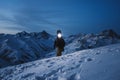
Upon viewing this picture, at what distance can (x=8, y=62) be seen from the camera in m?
155

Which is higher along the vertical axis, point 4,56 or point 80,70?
point 80,70

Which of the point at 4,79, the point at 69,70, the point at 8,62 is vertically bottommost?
the point at 8,62

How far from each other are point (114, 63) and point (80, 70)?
1.32 m

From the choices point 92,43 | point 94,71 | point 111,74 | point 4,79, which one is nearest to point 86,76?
point 94,71

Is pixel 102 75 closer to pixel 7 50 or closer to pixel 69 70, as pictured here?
pixel 69 70

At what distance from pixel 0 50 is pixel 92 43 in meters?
85.4

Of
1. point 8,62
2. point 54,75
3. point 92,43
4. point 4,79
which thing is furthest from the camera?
point 92,43

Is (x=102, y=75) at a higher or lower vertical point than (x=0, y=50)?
higher

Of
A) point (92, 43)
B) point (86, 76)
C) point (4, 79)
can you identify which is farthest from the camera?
point (92, 43)

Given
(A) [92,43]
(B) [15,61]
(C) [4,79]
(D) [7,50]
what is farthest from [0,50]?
(C) [4,79]

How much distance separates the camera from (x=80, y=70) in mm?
7734

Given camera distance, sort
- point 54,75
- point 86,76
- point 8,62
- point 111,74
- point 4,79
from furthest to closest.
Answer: point 8,62 < point 4,79 < point 54,75 < point 86,76 < point 111,74

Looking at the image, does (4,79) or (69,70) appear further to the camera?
(4,79)

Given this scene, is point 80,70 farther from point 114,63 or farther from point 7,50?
point 7,50
